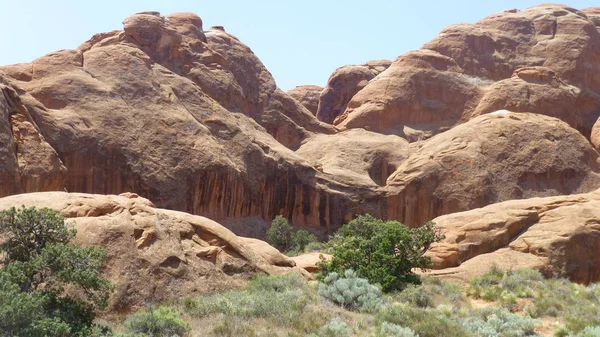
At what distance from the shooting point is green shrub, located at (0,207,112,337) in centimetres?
1045

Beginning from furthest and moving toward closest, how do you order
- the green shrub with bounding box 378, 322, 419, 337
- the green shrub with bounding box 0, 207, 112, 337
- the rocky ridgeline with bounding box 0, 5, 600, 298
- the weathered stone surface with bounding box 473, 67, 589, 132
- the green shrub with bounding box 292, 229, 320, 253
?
the weathered stone surface with bounding box 473, 67, 589, 132 < the green shrub with bounding box 292, 229, 320, 253 < the rocky ridgeline with bounding box 0, 5, 600, 298 < the green shrub with bounding box 378, 322, 419, 337 < the green shrub with bounding box 0, 207, 112, 337

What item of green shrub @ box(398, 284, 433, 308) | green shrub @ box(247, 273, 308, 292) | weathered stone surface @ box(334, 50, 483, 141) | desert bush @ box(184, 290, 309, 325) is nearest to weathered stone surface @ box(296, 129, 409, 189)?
weathered stone surface @ box(334, 50, 483, 141)

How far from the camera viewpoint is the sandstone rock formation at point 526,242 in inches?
886

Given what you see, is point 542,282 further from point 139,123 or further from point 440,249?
point 139,123

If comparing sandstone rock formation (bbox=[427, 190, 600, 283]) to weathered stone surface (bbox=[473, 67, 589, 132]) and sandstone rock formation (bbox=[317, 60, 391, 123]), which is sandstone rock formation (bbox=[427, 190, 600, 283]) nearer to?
weathered stone surface (bbox=[473, 67, 589, 132])

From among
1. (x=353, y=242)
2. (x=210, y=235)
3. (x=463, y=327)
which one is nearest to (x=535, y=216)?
(x=353, y=242)

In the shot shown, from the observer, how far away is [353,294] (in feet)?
52.7

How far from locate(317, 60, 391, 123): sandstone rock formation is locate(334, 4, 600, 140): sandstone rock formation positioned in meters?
7.43

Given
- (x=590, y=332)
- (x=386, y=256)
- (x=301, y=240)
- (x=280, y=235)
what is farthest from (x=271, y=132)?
(x=590, y=332)

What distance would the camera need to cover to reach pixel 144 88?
3759 centimetres

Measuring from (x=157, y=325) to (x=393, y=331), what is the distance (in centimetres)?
477

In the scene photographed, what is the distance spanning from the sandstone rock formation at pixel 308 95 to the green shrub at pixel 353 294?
55.0 metres

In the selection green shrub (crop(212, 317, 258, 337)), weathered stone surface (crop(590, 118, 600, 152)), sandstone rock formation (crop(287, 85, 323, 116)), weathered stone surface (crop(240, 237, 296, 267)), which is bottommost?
green shrub (crop(212, 317, 258, 337))

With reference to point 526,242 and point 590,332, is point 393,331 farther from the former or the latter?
point 526,242
